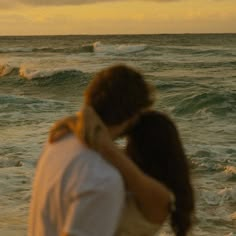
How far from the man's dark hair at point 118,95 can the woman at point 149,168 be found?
0.03m

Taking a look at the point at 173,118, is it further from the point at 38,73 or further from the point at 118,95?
the point at 38,73

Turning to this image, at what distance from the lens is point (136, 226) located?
2.12m

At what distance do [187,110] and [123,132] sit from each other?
1540cm

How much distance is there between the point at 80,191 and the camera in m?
1.91

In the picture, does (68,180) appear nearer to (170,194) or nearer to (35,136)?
(170,194)

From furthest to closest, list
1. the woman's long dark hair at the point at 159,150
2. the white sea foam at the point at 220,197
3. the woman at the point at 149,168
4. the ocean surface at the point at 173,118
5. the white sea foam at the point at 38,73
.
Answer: the white sea foam at the point at 38,73 < the white sea foam at the point at 220,197 < the ocean surface at the point at 173,118 < the woman's long dark hair at the point at 159,150 < the woman at the point at 149,168

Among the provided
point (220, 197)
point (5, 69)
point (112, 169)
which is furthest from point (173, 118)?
point (5, 69)

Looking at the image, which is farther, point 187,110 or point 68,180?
point 187,110

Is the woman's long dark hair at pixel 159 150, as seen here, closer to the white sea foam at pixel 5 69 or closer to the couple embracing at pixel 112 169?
the couple embracing at pixel 112 169

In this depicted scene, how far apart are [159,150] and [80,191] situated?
317 millimetres

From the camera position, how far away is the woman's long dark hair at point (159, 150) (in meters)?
2.12

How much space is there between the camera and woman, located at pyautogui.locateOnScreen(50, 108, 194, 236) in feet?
6.57

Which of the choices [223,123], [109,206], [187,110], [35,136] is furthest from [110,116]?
[187,110]

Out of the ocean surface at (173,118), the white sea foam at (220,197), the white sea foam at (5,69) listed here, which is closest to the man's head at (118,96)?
the ocean surface at (173,118)
